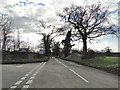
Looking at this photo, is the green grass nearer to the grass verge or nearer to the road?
the grass verge

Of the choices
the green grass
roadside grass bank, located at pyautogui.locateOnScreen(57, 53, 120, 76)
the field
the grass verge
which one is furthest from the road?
the green grass

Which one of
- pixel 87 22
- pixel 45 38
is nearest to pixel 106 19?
pixel 87 22

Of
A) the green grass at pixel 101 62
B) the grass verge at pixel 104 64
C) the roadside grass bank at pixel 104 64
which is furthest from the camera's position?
the green grass at pixel 101 62

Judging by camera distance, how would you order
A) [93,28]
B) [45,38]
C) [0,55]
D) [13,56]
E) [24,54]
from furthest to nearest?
[45,38]
[93,28]
[24,54]
[13,56]
[0,55]

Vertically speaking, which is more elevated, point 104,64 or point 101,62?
point 104,64

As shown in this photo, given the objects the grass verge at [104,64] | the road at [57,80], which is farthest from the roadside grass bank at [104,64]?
the road at [57,80]

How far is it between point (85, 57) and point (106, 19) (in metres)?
10.5

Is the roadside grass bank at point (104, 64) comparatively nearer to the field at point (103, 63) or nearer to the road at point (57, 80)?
the field at point (103, 63)

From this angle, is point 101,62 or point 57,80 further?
point 101,62

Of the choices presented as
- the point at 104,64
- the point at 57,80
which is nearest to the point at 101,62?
the point at 104,64

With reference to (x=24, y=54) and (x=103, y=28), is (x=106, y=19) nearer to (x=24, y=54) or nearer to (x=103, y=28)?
(x=103, y=28)

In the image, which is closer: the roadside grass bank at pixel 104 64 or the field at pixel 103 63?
the roadside grass bank at pixel 104 64

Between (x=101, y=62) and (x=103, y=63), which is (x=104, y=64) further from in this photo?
(x=101, y=62)

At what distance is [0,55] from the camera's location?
969 inches
